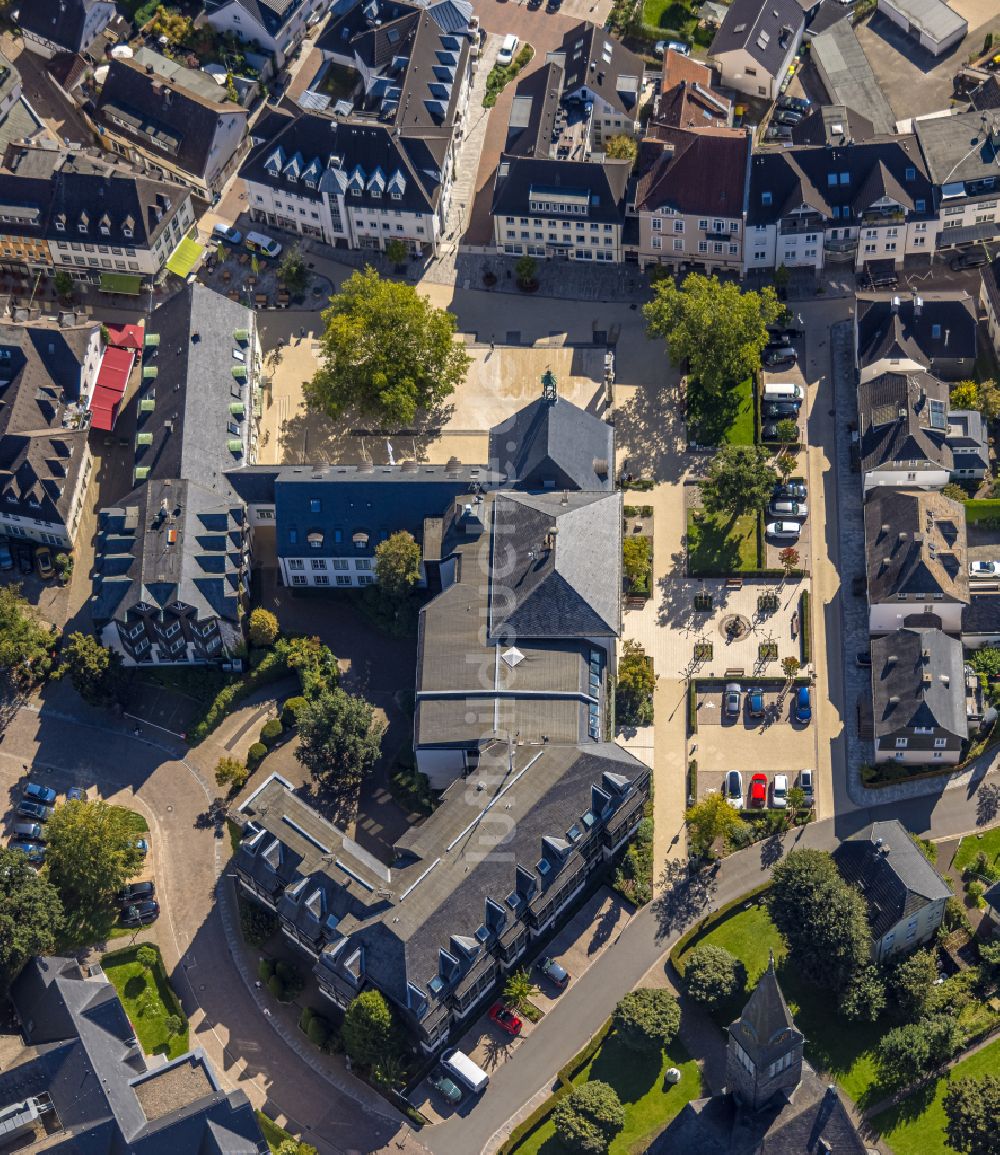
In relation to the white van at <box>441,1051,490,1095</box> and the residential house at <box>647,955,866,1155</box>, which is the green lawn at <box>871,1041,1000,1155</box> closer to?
the residential house at <box>647,955,866,1155</box>

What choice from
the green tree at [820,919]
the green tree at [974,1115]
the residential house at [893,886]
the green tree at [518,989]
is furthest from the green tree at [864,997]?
the green tree at [518,989]

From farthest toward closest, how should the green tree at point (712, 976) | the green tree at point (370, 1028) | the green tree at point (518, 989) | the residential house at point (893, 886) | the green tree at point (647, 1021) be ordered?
the green tree at point (518, 989) → the green tree at point (712, 976) → the residential house at point (893, 886) → the green tree at point (647, 1021) → the green tree at point (370, 1028)

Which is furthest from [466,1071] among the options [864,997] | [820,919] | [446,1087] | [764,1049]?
[864,997]

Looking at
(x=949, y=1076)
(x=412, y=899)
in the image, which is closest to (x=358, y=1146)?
(x=412, y=899)

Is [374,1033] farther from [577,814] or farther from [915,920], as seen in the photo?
[915,920]

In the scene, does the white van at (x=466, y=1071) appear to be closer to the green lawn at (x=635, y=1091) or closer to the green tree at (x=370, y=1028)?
the green lawn at (x=635, y=1091)

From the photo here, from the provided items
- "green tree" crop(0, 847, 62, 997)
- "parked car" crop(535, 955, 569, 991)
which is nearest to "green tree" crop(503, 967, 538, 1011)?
"parked car" crop(535, 955, 569, 991)

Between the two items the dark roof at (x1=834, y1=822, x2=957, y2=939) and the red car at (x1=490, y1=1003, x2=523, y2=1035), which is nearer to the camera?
the dark roof at (x1=834, y1=822, x2=957, y2=939)
